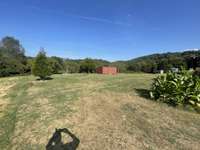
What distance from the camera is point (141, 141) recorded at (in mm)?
5258

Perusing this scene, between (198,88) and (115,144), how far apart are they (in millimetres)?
5334

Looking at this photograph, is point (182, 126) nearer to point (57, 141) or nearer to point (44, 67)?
point (57, 141)

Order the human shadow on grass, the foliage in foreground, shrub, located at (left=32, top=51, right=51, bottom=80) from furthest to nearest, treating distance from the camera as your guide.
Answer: shrub, located at (left=32, top=51, right=51, bottom=80)
the foliage in foreground
the human shadow on grass

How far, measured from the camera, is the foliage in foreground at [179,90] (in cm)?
865

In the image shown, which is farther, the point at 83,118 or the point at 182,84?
the point at 182,84

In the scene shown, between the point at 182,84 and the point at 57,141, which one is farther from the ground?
the point at 182,84

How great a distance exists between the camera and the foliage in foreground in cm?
865

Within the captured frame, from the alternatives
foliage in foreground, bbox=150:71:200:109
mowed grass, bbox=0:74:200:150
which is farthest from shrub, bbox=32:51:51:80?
foliage in foreground, bbox=150:71:200:109

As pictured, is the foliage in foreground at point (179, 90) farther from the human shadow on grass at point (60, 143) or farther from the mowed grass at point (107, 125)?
the human shadow on grass at point (60, 143)

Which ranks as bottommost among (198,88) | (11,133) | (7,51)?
(11,133)

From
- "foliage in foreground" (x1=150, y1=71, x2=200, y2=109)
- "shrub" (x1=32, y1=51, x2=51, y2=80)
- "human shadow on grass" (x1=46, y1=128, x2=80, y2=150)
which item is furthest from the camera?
"shrub" (x1=32, y1=51, x2=51, y2=80)

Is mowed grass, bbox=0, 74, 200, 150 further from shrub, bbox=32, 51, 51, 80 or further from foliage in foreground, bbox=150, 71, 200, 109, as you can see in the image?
shrub, bbox=32, 51, 51, 80

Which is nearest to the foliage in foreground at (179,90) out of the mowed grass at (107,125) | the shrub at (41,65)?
the mowed grass at (107,125)

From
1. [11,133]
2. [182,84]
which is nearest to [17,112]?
[11,133]
